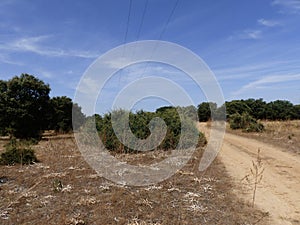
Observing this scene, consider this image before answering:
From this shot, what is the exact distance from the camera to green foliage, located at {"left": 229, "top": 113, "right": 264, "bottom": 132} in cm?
2189

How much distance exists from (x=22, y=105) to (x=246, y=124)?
18.3m

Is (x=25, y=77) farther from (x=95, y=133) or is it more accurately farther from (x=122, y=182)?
(x=122, y=182)

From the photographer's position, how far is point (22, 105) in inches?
906

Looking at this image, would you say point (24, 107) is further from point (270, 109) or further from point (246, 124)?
point (270, 109)

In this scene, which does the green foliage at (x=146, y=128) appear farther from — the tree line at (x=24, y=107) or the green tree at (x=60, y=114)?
the green tree at (x=60, y=114)

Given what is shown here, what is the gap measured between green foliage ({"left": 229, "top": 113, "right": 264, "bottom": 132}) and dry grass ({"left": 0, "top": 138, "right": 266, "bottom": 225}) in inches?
556

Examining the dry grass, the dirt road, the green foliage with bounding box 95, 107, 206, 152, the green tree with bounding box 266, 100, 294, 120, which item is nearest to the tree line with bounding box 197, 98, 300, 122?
the green tree with bounding box 266, 100, 294, 120

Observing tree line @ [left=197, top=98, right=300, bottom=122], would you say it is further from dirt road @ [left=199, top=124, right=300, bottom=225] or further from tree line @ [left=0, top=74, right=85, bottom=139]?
dirt road @ [left=199, top=124, right=300, bottom=225]

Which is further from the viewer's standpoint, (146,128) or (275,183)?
(146,128)

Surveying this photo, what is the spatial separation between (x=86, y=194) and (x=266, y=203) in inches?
148

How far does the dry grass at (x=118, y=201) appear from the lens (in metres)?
4.90

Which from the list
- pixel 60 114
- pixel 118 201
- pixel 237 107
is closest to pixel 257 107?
pixel 237 107

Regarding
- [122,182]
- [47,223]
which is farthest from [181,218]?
[122,182]

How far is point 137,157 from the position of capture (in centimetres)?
1148
